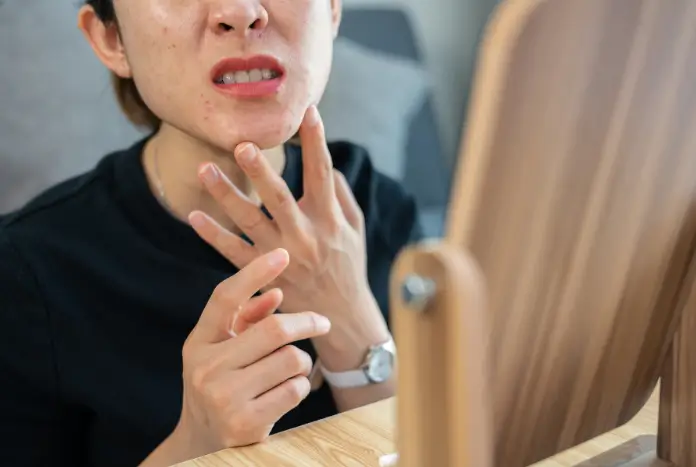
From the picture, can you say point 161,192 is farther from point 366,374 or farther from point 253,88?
point 366,374

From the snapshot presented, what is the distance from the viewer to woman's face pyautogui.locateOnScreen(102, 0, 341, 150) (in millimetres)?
673

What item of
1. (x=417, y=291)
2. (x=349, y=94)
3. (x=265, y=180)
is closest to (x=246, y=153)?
(x=265, y=180)

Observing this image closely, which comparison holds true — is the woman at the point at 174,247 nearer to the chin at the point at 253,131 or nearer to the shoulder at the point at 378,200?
the chin at the point at 253,131

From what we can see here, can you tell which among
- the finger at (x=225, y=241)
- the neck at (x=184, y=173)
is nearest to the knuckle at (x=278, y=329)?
the finger at (x=225, y=241)

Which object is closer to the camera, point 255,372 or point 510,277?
point 510,277

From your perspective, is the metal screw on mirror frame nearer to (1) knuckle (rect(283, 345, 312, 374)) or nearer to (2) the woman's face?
(1) knuckle (rect(283, 345, 312, 374))

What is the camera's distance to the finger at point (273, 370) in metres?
0.58

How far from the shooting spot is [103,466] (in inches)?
29.3

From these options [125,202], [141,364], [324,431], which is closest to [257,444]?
[324,431]

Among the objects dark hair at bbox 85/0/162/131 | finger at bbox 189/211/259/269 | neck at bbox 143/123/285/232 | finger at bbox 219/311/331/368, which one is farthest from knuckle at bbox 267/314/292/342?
dark hair at bbox 85/0/162/131

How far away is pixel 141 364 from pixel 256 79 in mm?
286

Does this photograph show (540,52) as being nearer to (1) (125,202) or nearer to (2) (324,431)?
(2) (324,431)

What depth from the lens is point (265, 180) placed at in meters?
0.67

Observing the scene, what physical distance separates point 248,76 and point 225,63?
0.09 ft
